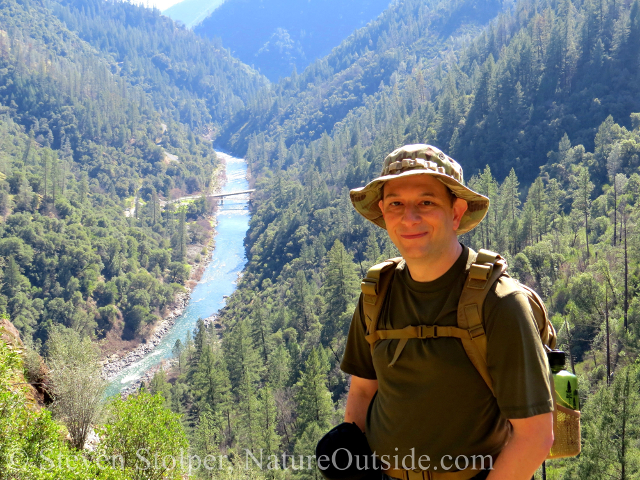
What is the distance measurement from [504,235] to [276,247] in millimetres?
59145

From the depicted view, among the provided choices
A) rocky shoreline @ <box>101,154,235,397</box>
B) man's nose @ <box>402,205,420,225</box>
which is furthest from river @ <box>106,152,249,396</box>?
man's nose @ <box>402,205,420,225</box>

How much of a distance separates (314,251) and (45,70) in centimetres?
13315

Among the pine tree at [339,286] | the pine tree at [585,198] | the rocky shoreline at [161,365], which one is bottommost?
the rocky shoreline at [161,365]

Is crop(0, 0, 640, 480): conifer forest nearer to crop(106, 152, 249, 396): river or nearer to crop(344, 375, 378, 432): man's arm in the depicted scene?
crop(106, 152, 249, 396): river

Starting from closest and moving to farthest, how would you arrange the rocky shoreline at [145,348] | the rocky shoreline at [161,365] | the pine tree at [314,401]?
the pine tree at [314,401] < the rocky shoreline at [161,365] < the rocky shoreline at [145,348]

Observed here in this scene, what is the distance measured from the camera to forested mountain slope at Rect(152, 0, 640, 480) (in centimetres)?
3788

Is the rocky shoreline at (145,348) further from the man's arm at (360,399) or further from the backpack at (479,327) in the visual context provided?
the backpack at (479,327)

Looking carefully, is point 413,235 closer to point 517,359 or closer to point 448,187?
→ point 448,187

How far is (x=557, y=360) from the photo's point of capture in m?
2.88

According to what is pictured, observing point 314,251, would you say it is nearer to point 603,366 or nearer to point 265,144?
point 603,366

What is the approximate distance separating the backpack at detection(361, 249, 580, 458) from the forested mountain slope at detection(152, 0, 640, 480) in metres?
17.1

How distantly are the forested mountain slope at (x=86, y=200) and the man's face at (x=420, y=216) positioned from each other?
5666cm

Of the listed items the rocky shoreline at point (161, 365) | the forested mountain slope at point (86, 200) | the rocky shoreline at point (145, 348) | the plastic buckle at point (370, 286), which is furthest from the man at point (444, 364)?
the rocky shoreline at point (145, 348)

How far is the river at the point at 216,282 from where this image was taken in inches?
3034
